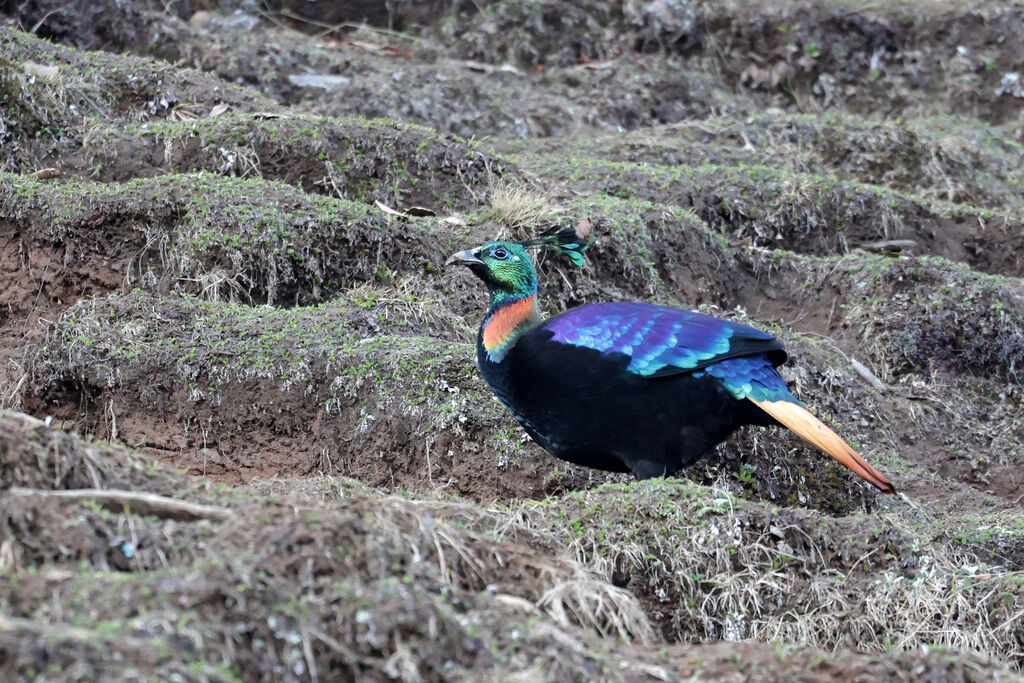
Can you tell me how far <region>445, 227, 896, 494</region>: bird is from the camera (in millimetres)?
5285

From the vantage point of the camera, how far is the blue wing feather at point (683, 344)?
5.27 meters

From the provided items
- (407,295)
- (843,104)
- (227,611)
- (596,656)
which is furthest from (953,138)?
(227,611)

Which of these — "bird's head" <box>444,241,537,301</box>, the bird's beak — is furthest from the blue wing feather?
the bird's beak

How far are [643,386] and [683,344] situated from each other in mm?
249

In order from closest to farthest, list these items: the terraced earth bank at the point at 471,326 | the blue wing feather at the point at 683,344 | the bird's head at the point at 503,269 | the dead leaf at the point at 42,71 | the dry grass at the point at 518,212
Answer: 1. the terraced earth bank at the point at 471,326
2. the blue wing feather at the point at 683,344
3. the bird's head at the point at 503,269
4. the dry grass at the point at 518,212
5. the dead leaf at the point at 42,71

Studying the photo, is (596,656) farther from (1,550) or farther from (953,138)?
A: (953,138)

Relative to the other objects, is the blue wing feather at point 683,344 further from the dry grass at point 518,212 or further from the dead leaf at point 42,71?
the dead leaf at point 42,71

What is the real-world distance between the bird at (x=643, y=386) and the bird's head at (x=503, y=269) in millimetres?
368

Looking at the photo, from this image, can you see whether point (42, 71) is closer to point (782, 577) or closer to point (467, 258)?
point (467, 258)

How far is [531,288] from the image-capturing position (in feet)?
19.0

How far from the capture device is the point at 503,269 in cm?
573

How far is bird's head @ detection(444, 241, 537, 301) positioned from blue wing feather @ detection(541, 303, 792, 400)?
368 mm

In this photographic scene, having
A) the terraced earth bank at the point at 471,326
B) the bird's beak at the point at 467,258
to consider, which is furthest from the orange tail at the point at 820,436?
the bird's beak at the point at 467,258

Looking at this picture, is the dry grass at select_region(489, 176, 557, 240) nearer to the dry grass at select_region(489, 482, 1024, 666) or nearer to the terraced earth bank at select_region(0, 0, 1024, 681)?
the terraced earth bank at select_region(0, 0, 1024, 681)
